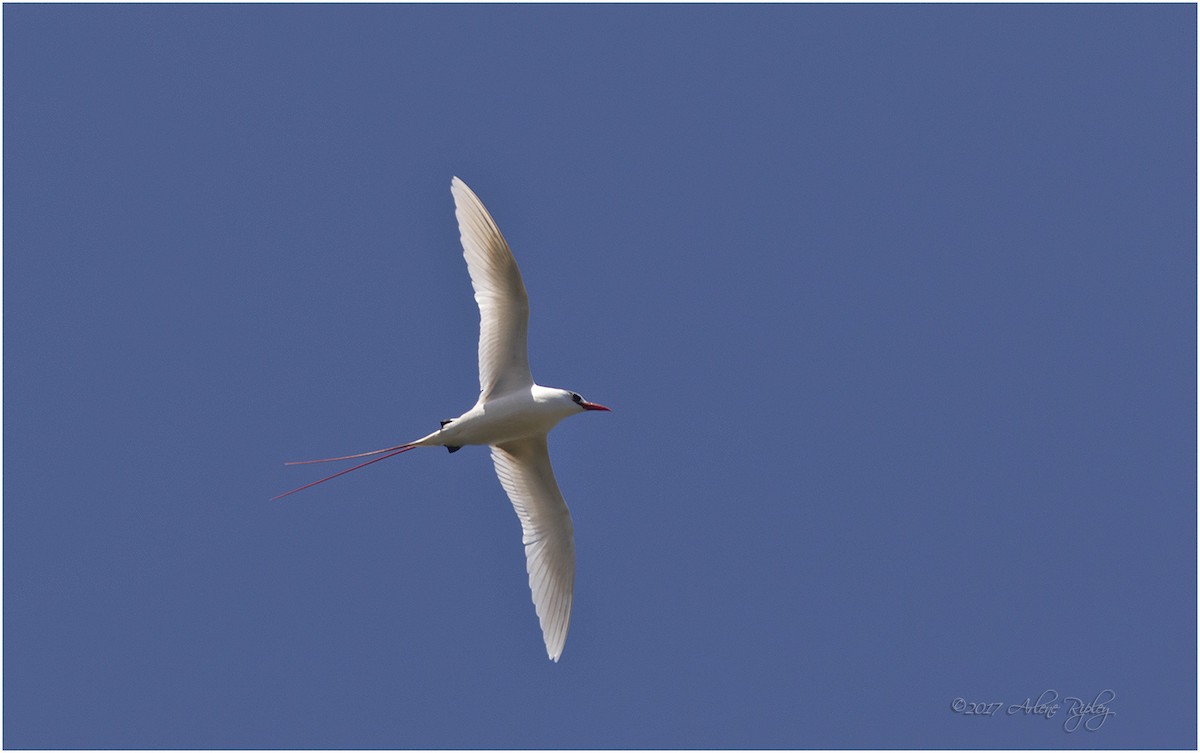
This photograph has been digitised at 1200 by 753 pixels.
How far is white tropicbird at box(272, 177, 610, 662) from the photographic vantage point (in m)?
15.8

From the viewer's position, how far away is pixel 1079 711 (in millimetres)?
16562

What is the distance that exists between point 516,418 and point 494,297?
118cm

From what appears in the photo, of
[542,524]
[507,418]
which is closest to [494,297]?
[507,418]

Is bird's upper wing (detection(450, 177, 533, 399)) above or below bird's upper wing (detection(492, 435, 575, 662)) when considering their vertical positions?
above

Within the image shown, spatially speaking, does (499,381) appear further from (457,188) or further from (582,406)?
(457,188)

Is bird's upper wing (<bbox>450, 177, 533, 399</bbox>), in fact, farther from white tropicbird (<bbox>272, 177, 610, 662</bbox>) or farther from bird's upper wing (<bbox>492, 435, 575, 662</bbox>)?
bird's upper wing (<bbox>492, 435, 575, 662</bbox>)

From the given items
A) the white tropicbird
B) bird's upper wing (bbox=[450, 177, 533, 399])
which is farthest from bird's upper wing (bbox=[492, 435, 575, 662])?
bird's upper wing (bbox=[450, 177, 533, 399])

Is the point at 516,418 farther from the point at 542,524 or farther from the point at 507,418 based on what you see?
the point at 542,524

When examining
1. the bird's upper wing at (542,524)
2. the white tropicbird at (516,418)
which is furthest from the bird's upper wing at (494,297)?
the bird's upper wing at (542,524)

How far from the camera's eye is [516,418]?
15.9m

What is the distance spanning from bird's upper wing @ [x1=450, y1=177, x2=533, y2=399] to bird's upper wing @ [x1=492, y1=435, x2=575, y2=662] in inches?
33.8

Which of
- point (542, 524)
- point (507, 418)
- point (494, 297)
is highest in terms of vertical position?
point (494, 297)

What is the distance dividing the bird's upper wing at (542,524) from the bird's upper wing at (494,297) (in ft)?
2.82

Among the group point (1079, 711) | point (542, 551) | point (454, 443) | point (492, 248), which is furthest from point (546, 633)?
point (1079, 711)
